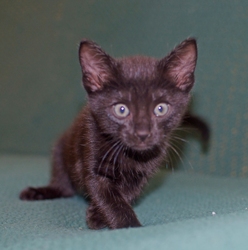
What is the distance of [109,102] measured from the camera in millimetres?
1229

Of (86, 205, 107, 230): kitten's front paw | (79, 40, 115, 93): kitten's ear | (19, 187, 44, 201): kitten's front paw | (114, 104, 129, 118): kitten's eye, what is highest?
(79, 40, 115, 93): kitten's ear

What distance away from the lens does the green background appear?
1950mm

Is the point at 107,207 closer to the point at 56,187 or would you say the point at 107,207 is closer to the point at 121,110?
the point at 121,110

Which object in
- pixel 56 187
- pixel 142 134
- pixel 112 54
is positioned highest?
pixel 112 54

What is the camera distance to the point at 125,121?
3.88 feet

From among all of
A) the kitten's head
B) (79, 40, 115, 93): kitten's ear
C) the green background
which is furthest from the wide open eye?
the green background

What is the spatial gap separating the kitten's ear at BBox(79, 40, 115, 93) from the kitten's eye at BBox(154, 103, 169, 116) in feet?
0.58

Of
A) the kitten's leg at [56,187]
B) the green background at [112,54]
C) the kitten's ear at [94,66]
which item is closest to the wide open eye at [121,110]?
the kitten's ear at [94,66]

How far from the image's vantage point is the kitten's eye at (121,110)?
118cm

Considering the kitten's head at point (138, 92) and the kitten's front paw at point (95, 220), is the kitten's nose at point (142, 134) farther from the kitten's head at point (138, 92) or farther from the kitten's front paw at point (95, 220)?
the kitten's front paw at point (95, 220)

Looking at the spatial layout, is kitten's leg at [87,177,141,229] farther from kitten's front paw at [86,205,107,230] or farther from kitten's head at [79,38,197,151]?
kitten's head at [79,38,197,151]

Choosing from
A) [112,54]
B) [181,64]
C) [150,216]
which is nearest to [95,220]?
[150,216]

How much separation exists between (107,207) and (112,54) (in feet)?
4.51

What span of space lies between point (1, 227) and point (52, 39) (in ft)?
5.83
